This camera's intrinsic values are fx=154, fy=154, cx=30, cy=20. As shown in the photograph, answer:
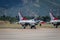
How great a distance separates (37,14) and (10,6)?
0.89m

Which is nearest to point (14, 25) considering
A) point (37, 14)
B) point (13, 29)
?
point (13, 29)

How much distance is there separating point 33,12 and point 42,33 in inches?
28.5

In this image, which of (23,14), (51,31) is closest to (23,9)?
(23,14)

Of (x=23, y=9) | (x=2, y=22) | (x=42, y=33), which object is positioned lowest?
(x=42, y=33)

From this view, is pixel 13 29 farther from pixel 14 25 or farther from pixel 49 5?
pixel 49 5

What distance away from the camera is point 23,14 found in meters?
4.86

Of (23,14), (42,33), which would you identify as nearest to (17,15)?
(23,14)

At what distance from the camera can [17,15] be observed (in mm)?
4828

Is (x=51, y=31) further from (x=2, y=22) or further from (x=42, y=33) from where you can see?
(x=2, y=22)

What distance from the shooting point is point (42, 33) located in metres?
4.66

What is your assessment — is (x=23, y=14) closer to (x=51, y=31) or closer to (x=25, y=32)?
(x=25, y=32)

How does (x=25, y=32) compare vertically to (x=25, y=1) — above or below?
below

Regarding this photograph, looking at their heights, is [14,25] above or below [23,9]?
below

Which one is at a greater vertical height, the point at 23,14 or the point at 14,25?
the point at 23,14
